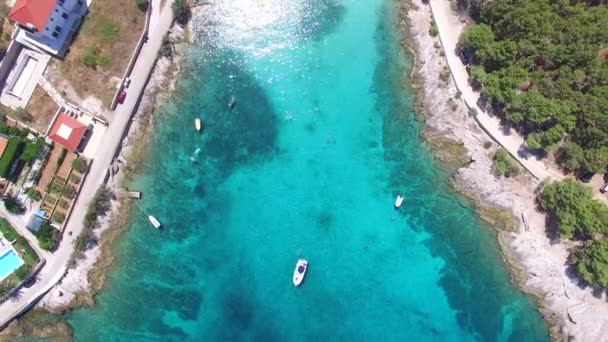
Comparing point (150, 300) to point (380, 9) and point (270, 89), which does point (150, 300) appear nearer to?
point (270, 89)

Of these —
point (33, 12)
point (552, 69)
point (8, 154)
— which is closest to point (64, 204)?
point (8, 154)

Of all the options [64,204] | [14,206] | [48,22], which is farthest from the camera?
[64,204]

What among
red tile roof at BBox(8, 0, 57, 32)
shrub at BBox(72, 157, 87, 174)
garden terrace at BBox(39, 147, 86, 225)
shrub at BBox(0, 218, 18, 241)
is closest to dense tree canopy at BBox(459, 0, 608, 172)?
shrub at BBox(72, 157, 87, 174)

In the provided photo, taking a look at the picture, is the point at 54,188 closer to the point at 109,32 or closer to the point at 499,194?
the point at 109,32

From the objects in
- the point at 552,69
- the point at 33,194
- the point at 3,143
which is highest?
the point at 552,69

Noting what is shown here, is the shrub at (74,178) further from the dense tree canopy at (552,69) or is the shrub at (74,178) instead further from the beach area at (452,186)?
the dense tree canopy at (552,69)

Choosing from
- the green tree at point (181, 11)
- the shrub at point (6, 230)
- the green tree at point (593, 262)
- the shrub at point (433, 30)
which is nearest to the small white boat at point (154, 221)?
the shrub at point (6, 230)

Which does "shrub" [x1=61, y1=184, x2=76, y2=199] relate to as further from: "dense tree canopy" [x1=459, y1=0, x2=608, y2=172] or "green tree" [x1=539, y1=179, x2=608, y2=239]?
"green tree" [x1=539, y1=179, x2=608, y2=239]
